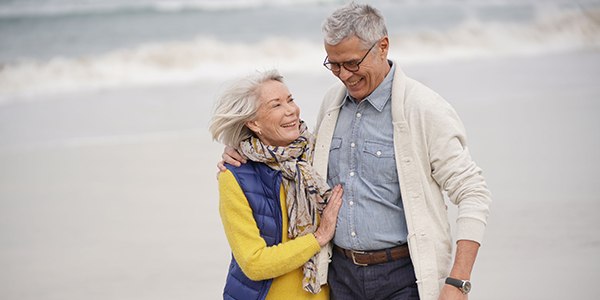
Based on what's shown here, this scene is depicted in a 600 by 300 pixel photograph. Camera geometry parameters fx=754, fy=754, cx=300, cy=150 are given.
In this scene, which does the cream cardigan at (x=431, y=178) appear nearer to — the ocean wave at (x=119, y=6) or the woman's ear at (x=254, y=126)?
the woman's ear at (x=254, y=126)

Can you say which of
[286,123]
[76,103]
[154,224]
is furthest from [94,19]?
[286,123]

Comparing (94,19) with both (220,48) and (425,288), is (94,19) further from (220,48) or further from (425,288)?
(425,288)

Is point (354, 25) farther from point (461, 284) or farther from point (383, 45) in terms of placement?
point (461, 284)

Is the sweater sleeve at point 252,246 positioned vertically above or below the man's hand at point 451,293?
above

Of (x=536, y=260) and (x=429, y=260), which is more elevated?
(x=536, y=260)

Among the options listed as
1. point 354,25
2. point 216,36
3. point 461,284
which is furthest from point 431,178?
point 216,36

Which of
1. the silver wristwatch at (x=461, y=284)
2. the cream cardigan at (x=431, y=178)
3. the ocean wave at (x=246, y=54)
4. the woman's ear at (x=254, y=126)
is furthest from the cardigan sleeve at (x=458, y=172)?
the ocean wave at (x=246, y=54)

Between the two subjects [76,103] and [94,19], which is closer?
[76,103]

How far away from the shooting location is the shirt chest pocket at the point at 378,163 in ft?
9.10

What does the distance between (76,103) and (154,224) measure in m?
5.04

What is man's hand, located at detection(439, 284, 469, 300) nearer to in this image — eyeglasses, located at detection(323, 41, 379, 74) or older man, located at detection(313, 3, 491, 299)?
older man, located at detection(313, 3, 491, 299)

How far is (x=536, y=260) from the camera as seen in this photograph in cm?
506

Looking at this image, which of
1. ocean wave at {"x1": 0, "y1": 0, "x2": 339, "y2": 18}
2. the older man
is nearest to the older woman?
the older man

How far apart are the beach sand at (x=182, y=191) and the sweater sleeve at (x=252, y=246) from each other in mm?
822
